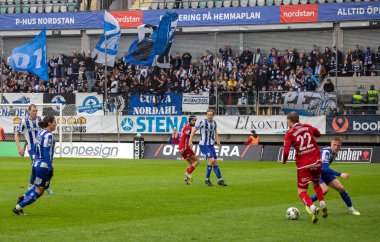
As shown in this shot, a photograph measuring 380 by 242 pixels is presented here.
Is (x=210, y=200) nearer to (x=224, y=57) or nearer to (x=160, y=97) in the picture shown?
(x=160, y=97)

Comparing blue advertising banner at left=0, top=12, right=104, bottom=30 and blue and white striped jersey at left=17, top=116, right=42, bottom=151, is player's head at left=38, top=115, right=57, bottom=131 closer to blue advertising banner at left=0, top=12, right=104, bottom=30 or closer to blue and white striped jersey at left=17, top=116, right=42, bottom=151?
blue and white striped jersey at left=17, top=116, right=42, bottom=151

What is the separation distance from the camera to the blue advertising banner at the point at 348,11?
50.6m

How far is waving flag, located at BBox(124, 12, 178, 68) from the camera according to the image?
4469 cm

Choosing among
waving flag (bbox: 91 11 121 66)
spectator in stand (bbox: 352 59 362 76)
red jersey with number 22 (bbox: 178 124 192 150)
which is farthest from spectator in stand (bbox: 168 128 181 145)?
red jersey with number 22 (bbox: 178 124 192 150)

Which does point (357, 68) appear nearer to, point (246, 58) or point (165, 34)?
point (246, 58)

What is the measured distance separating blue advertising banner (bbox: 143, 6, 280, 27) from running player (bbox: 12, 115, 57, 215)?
122 feet

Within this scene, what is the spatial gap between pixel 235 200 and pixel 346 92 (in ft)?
83.3

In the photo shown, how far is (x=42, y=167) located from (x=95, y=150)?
28.8 meters

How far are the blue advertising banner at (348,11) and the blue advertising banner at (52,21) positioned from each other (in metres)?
14.7

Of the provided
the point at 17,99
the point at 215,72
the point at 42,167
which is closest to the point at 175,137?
the point at 215,72

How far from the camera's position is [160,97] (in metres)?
45.8

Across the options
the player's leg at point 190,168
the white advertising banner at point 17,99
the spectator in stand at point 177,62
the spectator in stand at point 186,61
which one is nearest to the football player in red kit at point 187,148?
the player's leg at point 190,168

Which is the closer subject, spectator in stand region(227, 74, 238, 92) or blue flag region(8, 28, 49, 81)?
blue flag region(8, 28, 49, 81)

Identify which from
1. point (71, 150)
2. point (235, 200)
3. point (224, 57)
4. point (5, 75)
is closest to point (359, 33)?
point (224, 57)
